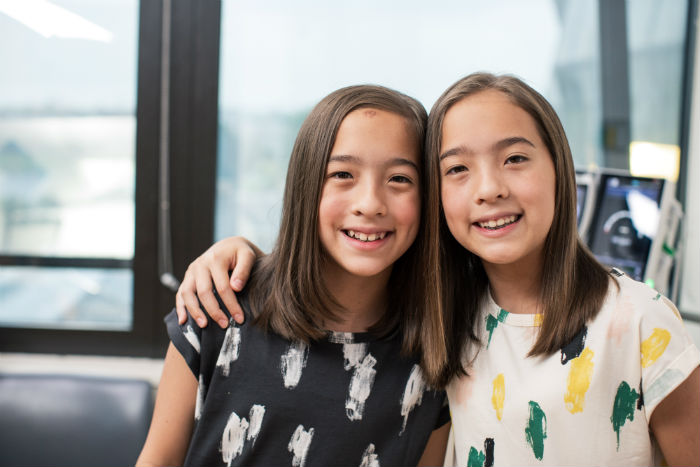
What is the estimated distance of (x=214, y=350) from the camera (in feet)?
3.84

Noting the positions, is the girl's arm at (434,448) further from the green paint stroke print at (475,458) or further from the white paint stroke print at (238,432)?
the white paint stroke print at (238,432)

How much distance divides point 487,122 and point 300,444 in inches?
28.8

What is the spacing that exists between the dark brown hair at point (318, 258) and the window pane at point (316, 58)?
123cm

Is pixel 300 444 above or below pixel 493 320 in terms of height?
below

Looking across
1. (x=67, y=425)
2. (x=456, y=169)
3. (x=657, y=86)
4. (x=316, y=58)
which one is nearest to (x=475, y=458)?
(x=456, y=169)

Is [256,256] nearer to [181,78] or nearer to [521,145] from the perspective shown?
[521,145]

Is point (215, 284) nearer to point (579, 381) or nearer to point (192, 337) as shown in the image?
point (192, 337)

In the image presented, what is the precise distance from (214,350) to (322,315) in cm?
23

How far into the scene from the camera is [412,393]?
3.87 ft

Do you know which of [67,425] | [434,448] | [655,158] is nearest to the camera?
[434,448]

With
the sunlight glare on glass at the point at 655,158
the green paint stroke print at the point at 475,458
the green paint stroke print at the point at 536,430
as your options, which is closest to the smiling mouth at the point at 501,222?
the green paint stroke print at the point at 536,430

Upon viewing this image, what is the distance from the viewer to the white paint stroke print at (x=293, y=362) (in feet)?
3.81

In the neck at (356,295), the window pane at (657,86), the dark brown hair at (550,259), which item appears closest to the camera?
the dark brown hair at (550,259)

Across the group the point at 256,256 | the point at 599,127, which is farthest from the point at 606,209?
the point at 256,256
